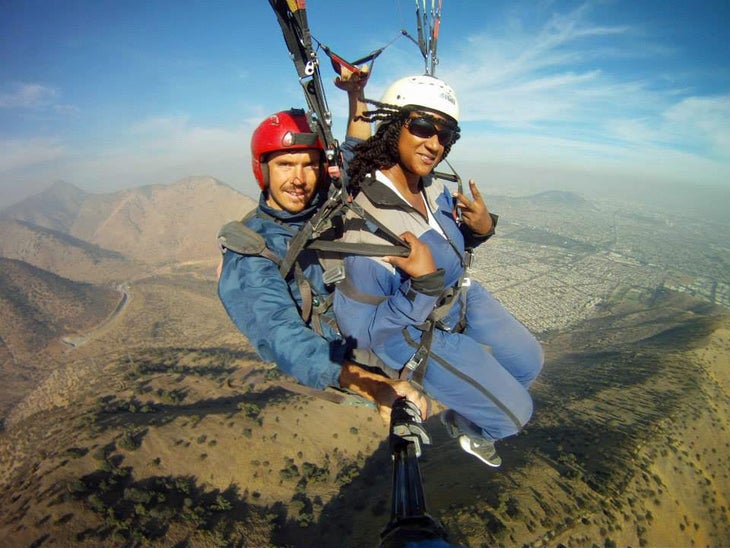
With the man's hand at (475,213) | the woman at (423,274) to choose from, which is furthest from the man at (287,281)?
the man's hand at (475,213)

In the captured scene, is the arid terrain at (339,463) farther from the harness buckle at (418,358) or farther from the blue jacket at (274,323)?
the harness buckle at (418,358)

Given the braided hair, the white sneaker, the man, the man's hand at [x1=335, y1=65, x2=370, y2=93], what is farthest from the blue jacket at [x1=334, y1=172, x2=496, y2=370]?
the white sneaker

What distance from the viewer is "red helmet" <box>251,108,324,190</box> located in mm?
3809

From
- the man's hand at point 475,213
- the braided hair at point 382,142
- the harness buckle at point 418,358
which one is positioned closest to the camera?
the braided hair at point 382,142

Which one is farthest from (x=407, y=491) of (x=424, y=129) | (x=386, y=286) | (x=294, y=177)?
(x=424, y=129)

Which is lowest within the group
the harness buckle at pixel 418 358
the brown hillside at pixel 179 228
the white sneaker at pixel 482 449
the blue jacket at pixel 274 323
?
the brown hillside at pixel 179 228

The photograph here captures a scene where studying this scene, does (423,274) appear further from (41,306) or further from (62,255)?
(62,255)

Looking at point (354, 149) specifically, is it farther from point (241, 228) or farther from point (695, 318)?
point (695, 318)

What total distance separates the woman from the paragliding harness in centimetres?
6

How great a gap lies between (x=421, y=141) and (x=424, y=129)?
0.47 feet

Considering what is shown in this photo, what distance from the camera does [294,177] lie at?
3980 millimetres

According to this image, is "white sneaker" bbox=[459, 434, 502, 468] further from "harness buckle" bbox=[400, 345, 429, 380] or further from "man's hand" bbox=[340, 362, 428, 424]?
"man's hand" bbox=[340, 362, 428, 424]

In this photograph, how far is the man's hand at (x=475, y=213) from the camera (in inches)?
189

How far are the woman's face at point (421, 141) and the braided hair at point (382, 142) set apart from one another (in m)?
0.04
